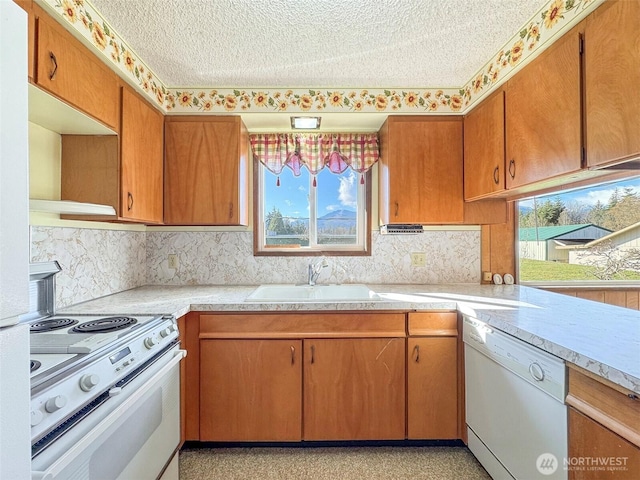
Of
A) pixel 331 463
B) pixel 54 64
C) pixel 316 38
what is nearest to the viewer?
pixel 54 64

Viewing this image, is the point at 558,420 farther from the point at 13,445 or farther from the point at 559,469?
the point at 13,445

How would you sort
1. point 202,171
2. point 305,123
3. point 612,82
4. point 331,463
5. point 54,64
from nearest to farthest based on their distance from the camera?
point 612,82
point 54,64
point 331,463
point 202,171
point 305,123

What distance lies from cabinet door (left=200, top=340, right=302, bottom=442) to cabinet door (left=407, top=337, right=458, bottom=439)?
645mm

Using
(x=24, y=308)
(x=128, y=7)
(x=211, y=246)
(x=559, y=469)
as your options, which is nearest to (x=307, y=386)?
(x=559, y=469)

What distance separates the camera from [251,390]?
1.69m

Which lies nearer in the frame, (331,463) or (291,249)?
(331,463)

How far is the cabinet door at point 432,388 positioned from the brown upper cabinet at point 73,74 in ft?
6.55

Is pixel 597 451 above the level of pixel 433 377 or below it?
above

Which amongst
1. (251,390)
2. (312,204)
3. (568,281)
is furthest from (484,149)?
(251,390)

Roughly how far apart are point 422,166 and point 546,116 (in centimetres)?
77

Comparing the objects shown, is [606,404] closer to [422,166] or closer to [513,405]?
[513,405]

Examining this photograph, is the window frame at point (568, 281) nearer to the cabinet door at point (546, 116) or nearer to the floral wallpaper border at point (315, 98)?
the cabinet door at point (546, 116)

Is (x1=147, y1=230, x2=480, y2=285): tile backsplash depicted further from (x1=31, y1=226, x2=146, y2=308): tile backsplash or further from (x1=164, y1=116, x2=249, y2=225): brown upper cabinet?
(x1=164, y1=116, x2=249, y2=225): brown upper cabinet

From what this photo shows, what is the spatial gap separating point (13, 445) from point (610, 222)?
8.39ft
